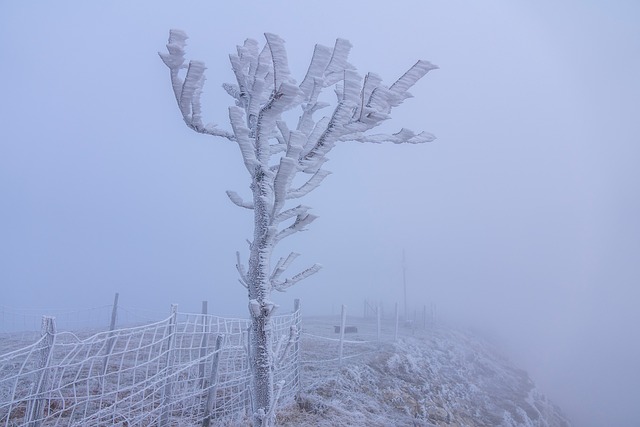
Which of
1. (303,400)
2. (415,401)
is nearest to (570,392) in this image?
(415,401)

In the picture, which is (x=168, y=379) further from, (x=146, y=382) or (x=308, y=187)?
(x=308, y=187)

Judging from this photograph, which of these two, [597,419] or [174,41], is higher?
[174,41]

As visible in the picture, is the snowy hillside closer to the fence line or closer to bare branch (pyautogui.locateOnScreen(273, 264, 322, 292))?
the fence line

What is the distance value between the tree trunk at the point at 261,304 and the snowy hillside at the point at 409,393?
3.42 metres

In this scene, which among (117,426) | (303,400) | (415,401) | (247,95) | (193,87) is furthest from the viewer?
(415,401)

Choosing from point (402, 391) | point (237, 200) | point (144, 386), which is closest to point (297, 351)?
point (144, 386)

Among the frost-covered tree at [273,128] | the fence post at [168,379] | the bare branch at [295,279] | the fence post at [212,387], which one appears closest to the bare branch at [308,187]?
the frost-covered tree at [273,128]

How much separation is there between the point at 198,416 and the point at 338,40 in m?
5.84

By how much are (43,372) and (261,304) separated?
7.68 feet

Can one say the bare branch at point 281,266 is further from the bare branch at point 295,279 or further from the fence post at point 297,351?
the fence post at point 297,351

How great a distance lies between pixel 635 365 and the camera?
2021 inches

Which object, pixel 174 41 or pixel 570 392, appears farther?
pixel 570 392

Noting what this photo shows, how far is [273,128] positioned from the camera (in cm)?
403

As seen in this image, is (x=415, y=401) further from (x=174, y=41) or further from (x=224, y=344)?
(x=174, y=41)
